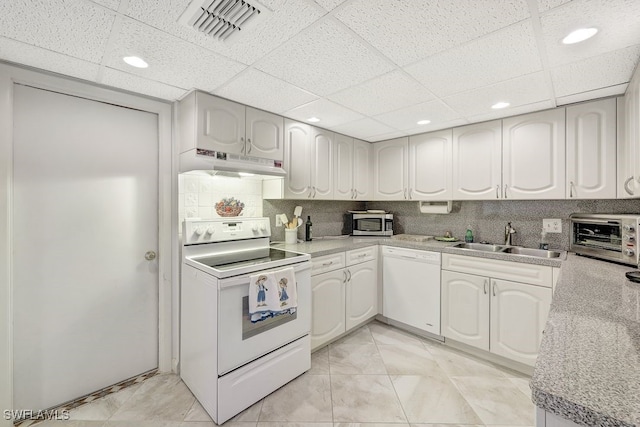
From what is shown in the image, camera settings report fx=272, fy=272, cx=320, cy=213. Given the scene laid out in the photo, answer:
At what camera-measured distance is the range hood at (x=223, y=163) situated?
183cm

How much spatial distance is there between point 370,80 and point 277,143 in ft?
3.16

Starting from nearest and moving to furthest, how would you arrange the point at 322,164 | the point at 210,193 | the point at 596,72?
the point at 596,72, the point at 210,193, the point at 322,164

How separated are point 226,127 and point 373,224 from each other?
1.93m

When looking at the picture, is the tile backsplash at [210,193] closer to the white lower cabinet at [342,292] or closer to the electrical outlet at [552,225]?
the white lower cabinet at [342,292]

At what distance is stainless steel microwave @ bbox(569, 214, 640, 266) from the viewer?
163 centimetres

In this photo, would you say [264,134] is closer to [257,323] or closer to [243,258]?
[243,258]

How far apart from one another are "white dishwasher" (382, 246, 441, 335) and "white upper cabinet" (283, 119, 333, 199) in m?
0.95

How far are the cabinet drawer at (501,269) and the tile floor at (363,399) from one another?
2.36 feet

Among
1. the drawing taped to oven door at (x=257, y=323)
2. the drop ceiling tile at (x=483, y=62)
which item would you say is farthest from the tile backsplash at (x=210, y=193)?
the drop ceiling tile at (x=483, y=62)

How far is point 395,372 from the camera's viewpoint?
2.06 meters

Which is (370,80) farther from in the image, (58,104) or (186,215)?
(58,104)

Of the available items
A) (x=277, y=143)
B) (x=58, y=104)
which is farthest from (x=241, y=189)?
(x=58, y=104)

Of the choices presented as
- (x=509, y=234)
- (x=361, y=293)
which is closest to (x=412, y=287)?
(x=361, y=293)

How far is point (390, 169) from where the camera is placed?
3.16 m
